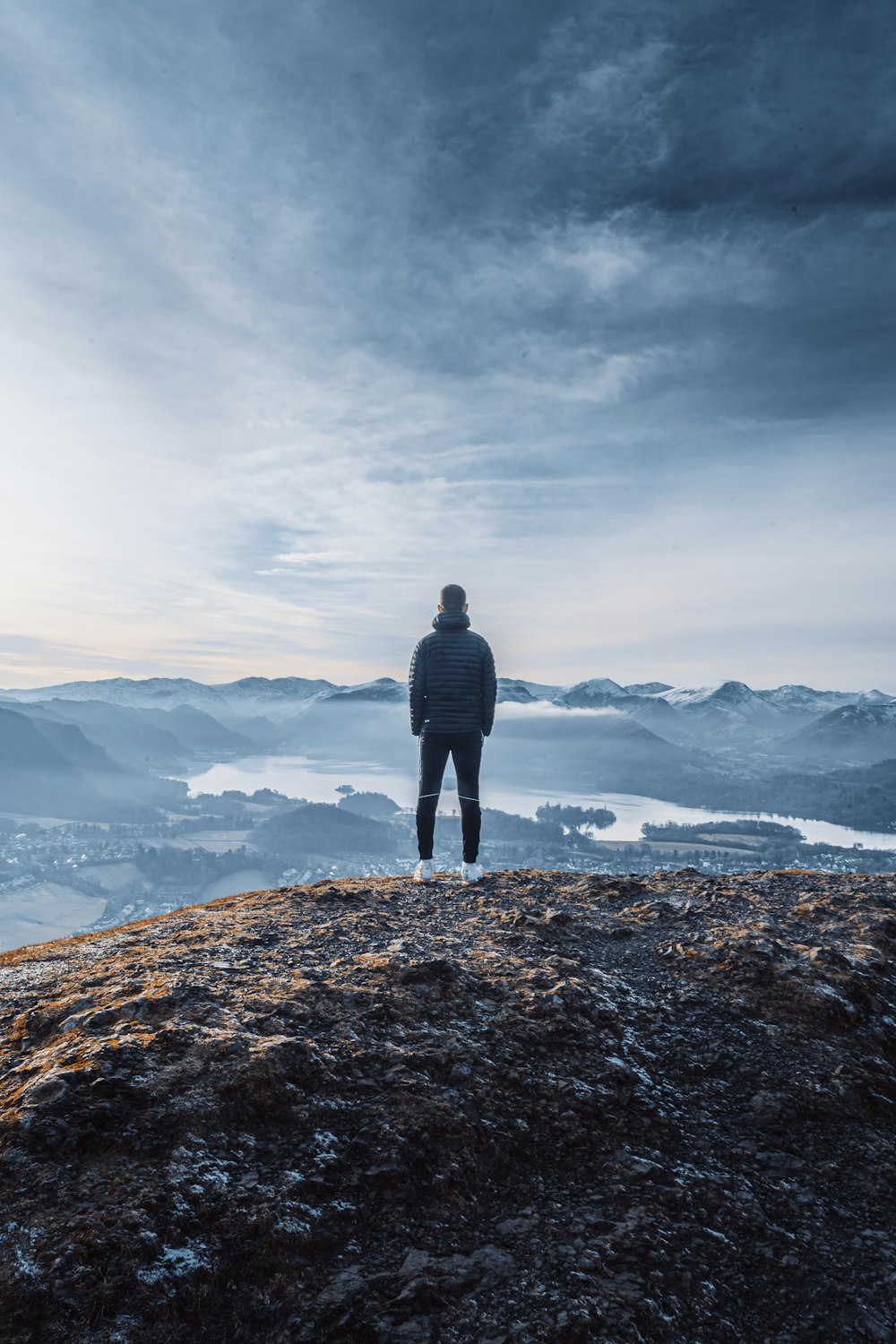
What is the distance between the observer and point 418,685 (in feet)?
34.2

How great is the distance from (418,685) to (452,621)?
1246 millimetres

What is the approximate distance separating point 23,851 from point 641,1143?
197 meters

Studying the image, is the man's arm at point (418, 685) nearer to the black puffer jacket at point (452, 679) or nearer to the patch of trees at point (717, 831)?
the black puffer jacket at point (452, 679)

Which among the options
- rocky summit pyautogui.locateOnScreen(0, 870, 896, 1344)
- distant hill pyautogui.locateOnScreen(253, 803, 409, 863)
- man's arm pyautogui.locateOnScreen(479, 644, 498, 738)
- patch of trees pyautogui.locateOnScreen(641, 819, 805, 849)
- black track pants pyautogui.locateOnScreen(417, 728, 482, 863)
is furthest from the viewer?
distant hill pyautogui.locateOnScreen(253, 803, 409, 863)

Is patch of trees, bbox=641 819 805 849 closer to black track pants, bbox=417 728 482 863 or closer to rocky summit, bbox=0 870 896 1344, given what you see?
black track pants, bbox=417 728 482 863

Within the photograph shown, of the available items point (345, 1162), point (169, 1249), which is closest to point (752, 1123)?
point (345, 1162)

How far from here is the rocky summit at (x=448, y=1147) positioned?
103 inches

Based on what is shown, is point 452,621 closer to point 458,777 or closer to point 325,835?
point 458,777

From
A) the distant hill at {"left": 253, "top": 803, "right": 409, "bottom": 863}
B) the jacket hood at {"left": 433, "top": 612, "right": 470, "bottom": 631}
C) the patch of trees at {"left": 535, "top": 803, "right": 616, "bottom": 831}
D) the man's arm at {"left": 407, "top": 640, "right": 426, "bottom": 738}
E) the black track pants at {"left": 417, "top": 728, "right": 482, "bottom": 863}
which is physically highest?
the jacket hood at {"left": 433, "top": 612, "right": 470, "bottom": 631}

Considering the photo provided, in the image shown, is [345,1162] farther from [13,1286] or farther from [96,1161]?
[13,1286]

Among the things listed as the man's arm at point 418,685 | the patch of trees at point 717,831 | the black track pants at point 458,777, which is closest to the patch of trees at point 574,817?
the patch of trees at point 717,831

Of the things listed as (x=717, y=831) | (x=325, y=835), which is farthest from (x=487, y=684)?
(x=717, y=831)

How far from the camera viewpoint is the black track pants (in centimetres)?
1027

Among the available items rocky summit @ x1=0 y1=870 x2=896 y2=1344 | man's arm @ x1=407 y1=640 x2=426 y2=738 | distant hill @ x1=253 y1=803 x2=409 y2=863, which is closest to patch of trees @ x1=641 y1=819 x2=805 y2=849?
distant hill @ x1=253 y1=803 x2=409 y2=863
